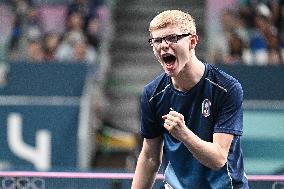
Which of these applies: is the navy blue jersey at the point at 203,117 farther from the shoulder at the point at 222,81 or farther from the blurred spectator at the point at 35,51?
the blurred spectator at the point at 35,51

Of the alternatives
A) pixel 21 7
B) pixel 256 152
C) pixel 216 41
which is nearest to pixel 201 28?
pixel 216 41

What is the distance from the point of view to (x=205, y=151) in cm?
436

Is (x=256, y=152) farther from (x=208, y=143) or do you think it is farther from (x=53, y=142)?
(x=208, y=143)

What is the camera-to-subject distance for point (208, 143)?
4402mm

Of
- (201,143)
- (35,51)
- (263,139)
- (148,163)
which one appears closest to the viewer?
(201,143)

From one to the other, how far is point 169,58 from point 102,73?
27.2 ft

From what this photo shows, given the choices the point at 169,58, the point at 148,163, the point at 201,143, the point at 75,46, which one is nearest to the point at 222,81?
the point at 169,58

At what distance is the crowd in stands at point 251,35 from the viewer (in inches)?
480

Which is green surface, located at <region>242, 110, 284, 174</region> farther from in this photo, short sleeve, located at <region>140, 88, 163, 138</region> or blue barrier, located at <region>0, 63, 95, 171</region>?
short sleeve, located at <region>140, 88, 163, 138</region>

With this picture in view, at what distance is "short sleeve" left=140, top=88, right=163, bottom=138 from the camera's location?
16.0ft

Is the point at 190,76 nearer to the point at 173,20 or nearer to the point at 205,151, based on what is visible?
the point at 173,20

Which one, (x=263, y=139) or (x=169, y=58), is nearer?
(x=169, y=58)

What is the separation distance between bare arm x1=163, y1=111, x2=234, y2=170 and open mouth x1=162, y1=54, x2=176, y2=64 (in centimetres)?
31

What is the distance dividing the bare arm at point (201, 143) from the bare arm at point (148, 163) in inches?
20.1
